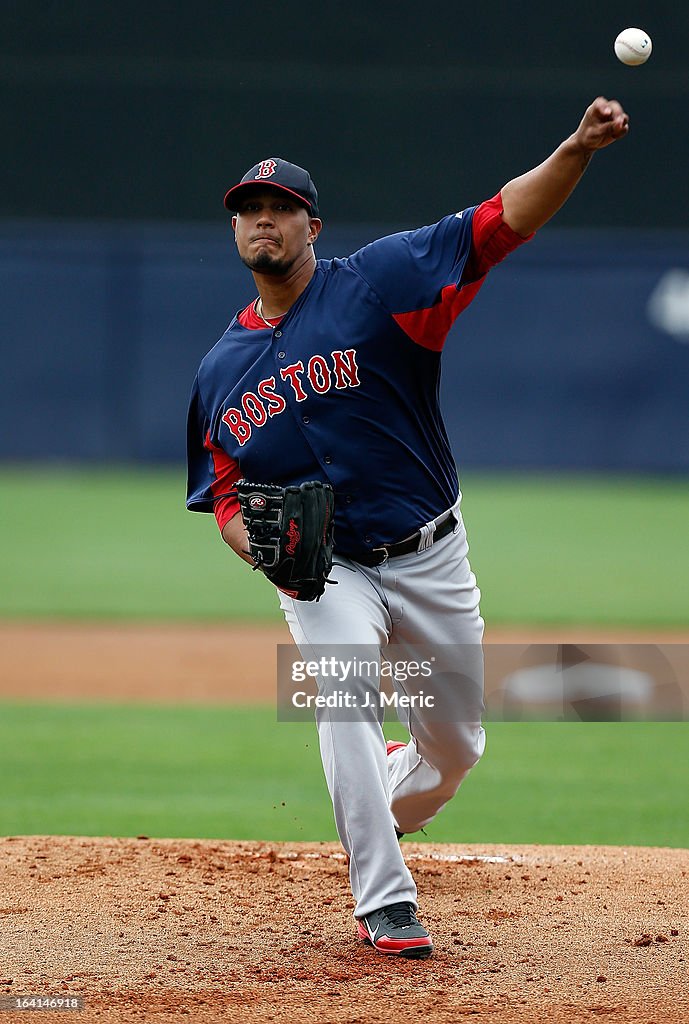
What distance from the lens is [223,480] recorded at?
3.81 m

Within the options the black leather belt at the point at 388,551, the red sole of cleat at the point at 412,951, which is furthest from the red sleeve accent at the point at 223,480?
the red sole of cleat at the point at 412,951

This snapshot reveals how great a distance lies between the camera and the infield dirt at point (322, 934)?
2.97m

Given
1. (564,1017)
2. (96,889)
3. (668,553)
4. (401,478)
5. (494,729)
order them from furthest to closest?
1. (668,553)
2. (494,729)
3. (96,889)
4. (401,478)
5. (564,1017)

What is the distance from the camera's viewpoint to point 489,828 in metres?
5.01

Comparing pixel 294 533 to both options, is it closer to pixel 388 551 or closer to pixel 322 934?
pixel 388 551

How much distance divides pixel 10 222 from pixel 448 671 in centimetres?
1502

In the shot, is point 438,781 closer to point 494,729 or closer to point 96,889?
point 96,889

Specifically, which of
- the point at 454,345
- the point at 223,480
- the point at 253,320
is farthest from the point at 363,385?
the point at 454,345

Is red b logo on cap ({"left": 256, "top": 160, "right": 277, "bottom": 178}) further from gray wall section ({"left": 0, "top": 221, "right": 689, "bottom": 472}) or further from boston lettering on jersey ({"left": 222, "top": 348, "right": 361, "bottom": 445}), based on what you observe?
gray wall section ({"left": 0, "top": 221, "right": 689, "bottom": 472})

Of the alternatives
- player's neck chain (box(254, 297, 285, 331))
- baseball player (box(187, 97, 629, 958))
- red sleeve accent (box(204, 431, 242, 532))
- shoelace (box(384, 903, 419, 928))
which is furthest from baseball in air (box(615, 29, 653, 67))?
shoelace (box(384, 903, 419, 928))

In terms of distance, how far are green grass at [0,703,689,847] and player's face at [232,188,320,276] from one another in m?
2.23

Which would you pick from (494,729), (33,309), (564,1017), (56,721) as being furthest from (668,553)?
(564,1017)

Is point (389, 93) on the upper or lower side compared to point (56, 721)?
upper

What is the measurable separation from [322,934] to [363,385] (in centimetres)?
142
